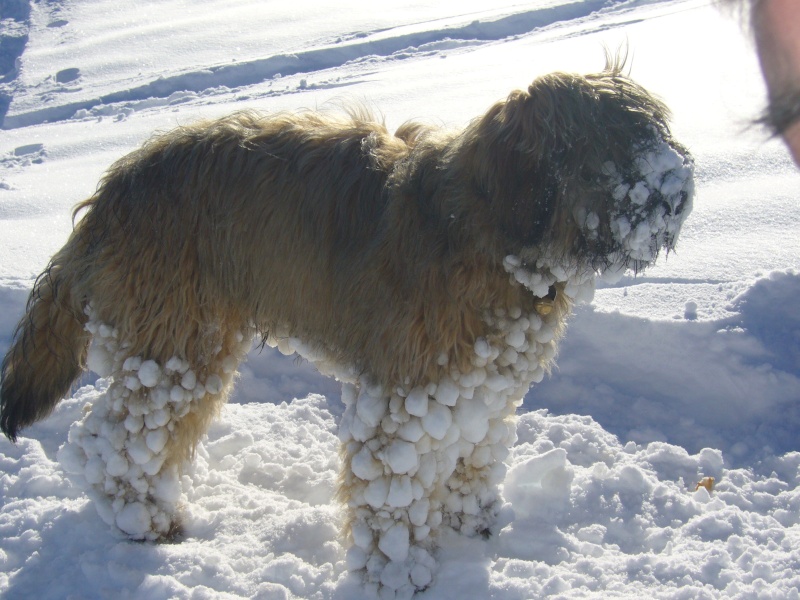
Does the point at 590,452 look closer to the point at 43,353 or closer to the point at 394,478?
the point at 394,478

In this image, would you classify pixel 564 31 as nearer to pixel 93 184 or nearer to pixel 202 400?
pixel 93 184

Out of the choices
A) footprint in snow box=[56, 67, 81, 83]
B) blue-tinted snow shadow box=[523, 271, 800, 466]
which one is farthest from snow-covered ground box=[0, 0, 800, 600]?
footprint in snow box=[56, 67, 81, 83]

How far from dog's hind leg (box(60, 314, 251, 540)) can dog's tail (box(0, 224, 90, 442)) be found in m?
0.16

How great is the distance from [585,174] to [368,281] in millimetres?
878

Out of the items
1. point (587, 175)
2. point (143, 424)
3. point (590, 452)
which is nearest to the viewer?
point (587, 175)

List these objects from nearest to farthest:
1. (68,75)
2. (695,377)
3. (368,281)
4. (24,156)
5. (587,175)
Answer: (587,175), (368,281), (695,377), (24,156), (68,75)

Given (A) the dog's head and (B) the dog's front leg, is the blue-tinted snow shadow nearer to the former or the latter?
(B) the dog's front leg

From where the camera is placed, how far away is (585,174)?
2342mm

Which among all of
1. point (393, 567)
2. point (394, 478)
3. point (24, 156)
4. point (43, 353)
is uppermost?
point (24, 156)

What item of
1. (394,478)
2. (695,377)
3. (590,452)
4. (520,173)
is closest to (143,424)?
(394,478)

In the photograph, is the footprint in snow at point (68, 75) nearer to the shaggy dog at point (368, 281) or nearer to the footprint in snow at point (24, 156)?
the footprint in snow at point (24, 156)

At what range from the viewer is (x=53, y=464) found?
11.9 feet

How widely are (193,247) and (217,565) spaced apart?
1.32 metres

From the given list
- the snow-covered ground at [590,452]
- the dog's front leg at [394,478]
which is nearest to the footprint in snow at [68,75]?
the snow-covered ground at [590,452]
